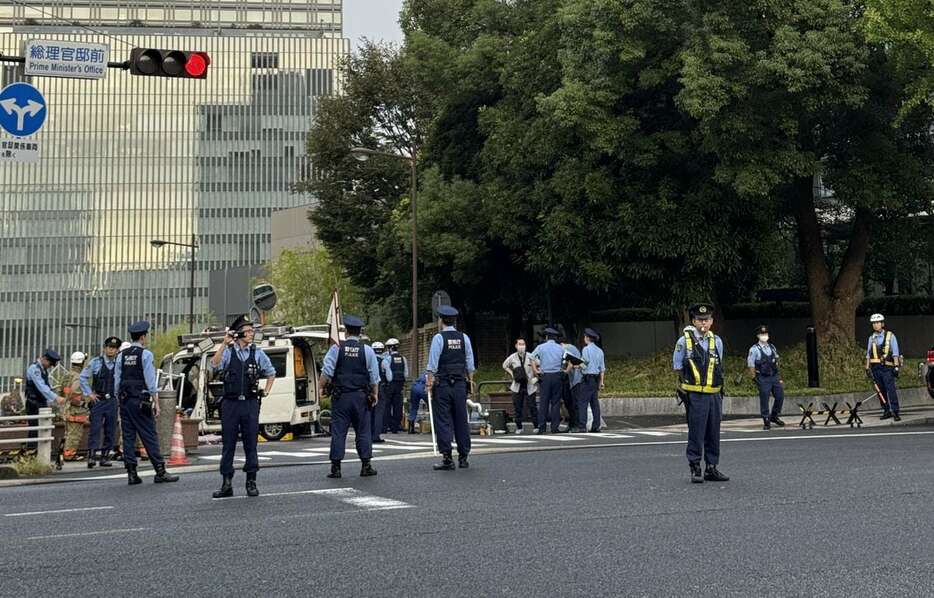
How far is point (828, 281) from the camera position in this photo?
96.8 ft

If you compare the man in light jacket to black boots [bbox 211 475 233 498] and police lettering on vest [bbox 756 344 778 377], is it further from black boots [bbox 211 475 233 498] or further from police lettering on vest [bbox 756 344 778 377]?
black boots [bbox 211 475 233 498]

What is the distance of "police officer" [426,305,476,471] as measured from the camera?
41.7 ft

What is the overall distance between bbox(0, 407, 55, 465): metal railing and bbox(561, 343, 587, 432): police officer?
881 cm

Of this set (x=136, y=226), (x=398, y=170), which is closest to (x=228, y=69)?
(x=136, y=226)

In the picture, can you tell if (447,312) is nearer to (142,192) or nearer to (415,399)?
(415,399)

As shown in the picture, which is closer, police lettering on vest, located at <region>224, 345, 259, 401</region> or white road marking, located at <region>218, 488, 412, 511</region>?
white road marking, located at <region>218, 488, 412, 511</region>

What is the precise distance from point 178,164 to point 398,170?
77.9m

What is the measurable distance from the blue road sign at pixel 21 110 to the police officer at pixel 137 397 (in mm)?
3328

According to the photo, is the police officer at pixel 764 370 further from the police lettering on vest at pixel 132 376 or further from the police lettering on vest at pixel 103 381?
the police lettering on vest at pixel 132 376

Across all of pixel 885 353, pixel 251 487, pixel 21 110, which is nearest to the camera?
pixel 251 487

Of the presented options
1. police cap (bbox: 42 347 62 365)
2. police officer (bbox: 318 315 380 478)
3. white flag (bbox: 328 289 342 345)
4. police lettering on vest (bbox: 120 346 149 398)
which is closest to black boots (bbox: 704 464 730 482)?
police officer (bbox: 318 315 380 478)

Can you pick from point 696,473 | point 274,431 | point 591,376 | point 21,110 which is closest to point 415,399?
point 274,431

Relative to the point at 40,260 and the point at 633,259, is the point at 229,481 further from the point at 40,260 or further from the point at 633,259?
the point at 40,260

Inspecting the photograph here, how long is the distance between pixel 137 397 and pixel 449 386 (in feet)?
12.0
